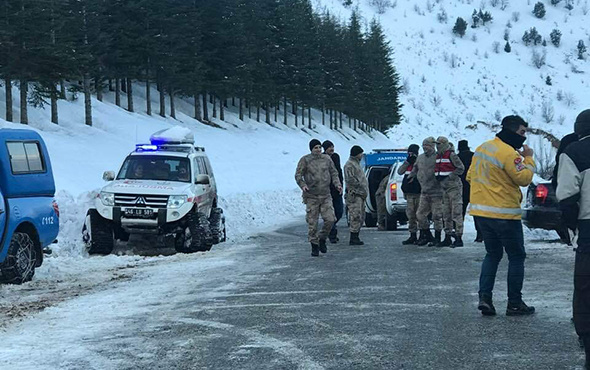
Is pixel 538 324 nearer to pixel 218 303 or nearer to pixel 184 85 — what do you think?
pixel 218 303

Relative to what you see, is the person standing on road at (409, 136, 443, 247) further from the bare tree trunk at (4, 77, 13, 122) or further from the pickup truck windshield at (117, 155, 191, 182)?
the bare tree trunk at (4, 77, 13, 122)

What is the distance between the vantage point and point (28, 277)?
34.8 feet

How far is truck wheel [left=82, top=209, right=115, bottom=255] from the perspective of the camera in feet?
46.3

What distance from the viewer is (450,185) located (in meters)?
14.0

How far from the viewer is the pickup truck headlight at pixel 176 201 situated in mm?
14289

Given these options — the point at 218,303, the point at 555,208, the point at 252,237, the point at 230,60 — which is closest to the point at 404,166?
the point at 555,208

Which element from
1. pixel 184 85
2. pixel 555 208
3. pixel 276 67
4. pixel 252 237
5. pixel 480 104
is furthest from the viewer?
pixel 480 104

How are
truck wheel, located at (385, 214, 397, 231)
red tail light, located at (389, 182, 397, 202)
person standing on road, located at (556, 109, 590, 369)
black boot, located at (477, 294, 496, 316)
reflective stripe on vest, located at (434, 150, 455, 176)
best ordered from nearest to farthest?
person standing on road, located at (556, 109, 590, 369)
black boot, located at (477, 294, 496, 316)
reflective stripe on vest, located at (434, 150, 455, 176)
red tail light, located at (389, 182, 397, 202)
truck wheel, located at (385, 214, 397, 231)

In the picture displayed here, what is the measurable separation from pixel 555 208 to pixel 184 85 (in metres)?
39.4

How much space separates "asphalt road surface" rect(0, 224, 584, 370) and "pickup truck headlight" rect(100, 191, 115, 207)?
2.69 m

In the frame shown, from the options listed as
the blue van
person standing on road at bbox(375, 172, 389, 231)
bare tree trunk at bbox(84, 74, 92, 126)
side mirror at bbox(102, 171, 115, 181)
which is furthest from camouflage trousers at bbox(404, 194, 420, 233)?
bare tree trunk at bbox(84, 74, 92, 126)

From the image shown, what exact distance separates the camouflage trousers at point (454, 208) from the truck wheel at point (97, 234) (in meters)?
6.32

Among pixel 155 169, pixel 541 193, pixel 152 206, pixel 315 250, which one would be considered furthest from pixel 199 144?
pixel 541 193

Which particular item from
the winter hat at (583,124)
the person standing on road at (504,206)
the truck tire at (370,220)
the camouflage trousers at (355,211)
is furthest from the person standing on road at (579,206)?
the truck tire at (370,220)
